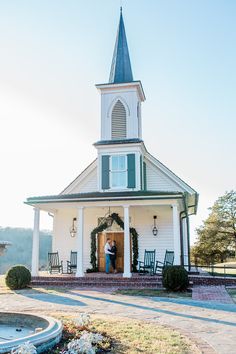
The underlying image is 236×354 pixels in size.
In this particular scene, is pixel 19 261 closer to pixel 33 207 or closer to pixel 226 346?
pixel 33 207

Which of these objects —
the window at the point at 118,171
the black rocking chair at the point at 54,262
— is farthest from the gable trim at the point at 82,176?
the black rocking chair at the point at 54,262

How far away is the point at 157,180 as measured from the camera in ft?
65.8

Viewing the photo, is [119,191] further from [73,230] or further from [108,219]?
[73,230]

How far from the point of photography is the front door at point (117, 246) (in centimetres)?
1823

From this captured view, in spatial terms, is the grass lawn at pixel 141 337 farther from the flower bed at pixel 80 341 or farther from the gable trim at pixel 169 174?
the gable trim at pixel 169 174

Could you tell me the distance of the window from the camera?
18984 mm

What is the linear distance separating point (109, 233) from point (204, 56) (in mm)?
9659

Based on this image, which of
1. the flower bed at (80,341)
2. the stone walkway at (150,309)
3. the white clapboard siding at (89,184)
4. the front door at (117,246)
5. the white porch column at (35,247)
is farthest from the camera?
the white clapboard siding at (89,184)

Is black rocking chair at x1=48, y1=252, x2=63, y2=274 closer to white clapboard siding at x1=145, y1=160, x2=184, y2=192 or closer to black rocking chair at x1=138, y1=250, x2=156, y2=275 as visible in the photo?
black rocking chair at x1=138, y1=250, x2=156, y2=275

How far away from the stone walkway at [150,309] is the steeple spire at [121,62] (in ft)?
40.7

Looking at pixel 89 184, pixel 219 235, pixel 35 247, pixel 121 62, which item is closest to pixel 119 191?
pixel 89 184

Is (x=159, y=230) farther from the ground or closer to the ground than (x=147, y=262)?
farther from the ground

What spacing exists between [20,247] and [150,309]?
141 feet

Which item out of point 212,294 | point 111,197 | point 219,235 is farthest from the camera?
point 219,235
